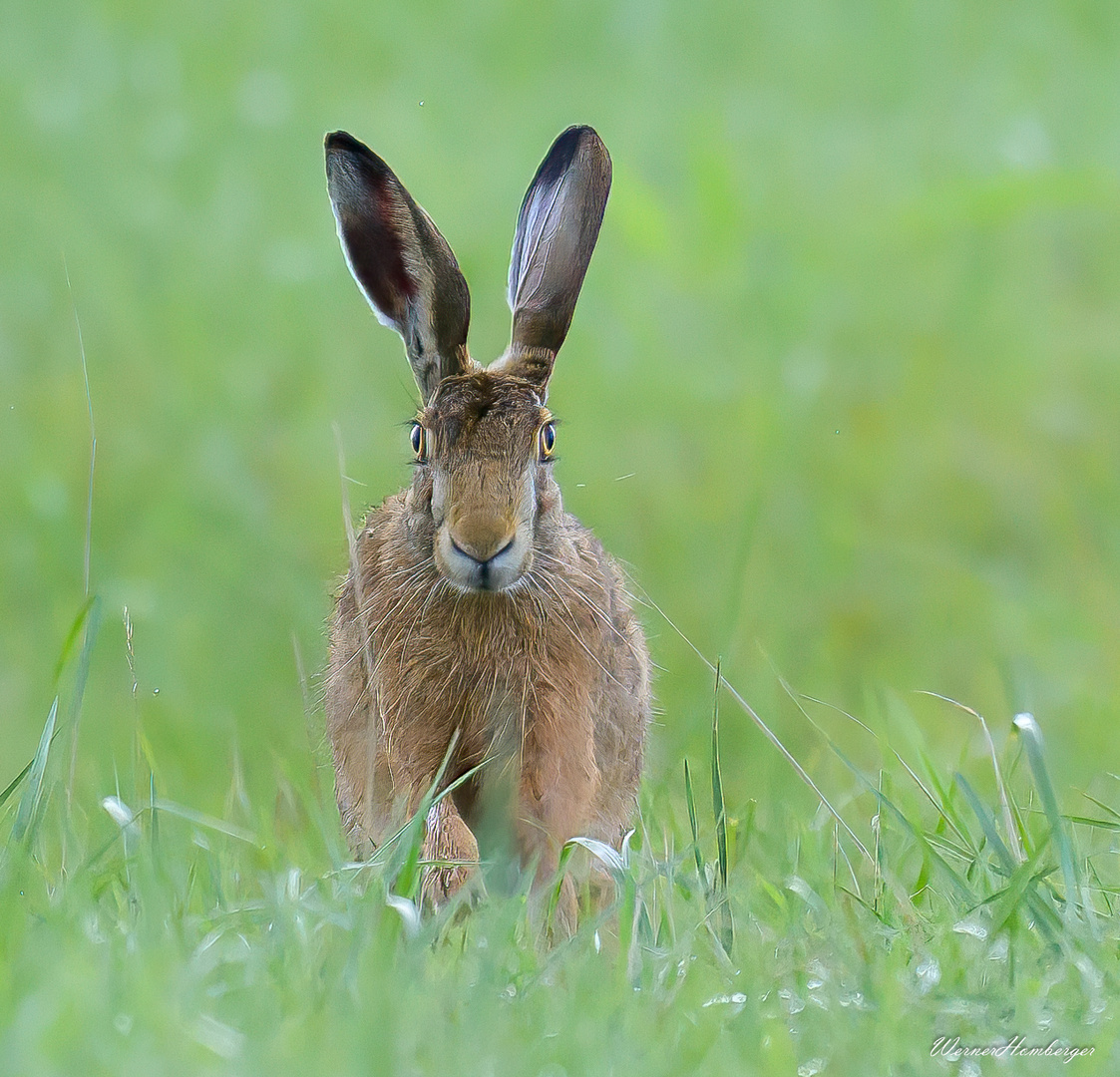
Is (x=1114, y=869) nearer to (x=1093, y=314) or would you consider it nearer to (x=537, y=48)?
(x=1093, y=314)

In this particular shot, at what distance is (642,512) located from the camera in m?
9.45

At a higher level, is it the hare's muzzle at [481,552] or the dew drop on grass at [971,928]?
the hare's muzzle at [481,552]

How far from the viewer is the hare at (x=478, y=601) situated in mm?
4875

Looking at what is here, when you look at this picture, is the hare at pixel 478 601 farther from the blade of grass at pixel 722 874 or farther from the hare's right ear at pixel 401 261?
the blade of grass at pixel 722 874

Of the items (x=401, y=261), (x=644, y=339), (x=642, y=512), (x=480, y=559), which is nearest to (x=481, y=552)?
(x=480, y=559)

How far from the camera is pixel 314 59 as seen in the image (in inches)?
501

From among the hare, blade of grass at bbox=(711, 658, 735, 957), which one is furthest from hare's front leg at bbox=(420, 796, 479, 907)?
blade of grass at bbox=(711, 658, 735, 957)

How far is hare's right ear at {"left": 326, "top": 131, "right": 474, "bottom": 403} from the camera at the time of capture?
5133 millimetres

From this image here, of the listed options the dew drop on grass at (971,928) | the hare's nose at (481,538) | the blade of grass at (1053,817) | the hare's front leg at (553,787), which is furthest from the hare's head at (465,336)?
the dew drop on grass at (971,928)

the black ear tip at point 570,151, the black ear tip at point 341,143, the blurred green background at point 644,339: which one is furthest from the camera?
the blurred green background at point 644,339

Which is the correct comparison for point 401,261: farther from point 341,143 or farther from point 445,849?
point 445,849

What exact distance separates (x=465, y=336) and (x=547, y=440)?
0.39m

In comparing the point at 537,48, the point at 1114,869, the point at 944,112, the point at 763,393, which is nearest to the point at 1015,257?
the point at 944,112

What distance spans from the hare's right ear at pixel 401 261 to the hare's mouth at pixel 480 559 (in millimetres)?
683
